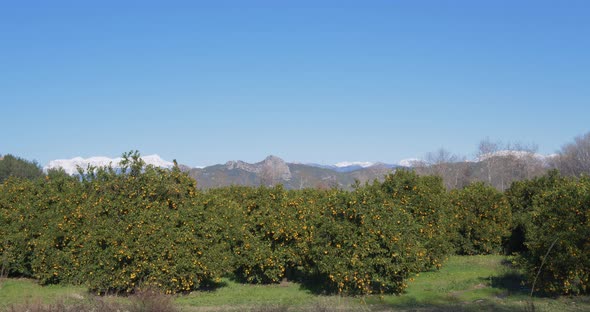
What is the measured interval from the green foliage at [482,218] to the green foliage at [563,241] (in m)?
7.50

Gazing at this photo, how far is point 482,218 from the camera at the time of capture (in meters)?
18.7

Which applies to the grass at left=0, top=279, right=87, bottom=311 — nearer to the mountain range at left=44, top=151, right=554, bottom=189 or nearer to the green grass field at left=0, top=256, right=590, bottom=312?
the green grass field at left=0, top=256, right=590, bottom=312

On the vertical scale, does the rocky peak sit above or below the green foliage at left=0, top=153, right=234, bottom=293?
above

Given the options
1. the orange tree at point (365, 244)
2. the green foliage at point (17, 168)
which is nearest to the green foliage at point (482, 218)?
the orange tree at point (365, 244)

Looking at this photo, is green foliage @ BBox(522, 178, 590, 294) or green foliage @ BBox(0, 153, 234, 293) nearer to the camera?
green foliage @ BBox(522, 178, 590, 294)

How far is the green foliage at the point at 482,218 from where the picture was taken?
60.7ft

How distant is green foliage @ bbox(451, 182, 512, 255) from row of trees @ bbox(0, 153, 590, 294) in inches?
150

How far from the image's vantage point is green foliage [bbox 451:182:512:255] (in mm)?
18500

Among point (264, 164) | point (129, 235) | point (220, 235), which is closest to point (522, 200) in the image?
point (220, 235)

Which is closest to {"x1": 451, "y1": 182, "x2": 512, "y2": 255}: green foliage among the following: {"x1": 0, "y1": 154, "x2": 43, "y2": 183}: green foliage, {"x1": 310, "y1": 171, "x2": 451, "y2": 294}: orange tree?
{"x1": 310, "y1": 171, "x2": 451, "y2": 294}: orange tree

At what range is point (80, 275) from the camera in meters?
12.0

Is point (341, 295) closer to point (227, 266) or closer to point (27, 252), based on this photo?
point (227, 266)

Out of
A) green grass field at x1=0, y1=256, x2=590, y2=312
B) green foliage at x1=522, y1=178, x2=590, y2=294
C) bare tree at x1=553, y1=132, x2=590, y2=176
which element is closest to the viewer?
green grass field at x1=0, y1=256, x2=590, y2=312

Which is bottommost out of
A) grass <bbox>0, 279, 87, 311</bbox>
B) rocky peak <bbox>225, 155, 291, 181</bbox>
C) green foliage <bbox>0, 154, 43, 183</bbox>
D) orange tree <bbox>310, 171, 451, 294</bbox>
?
grass <bbox>0, 279, 87, 311</bbox>
